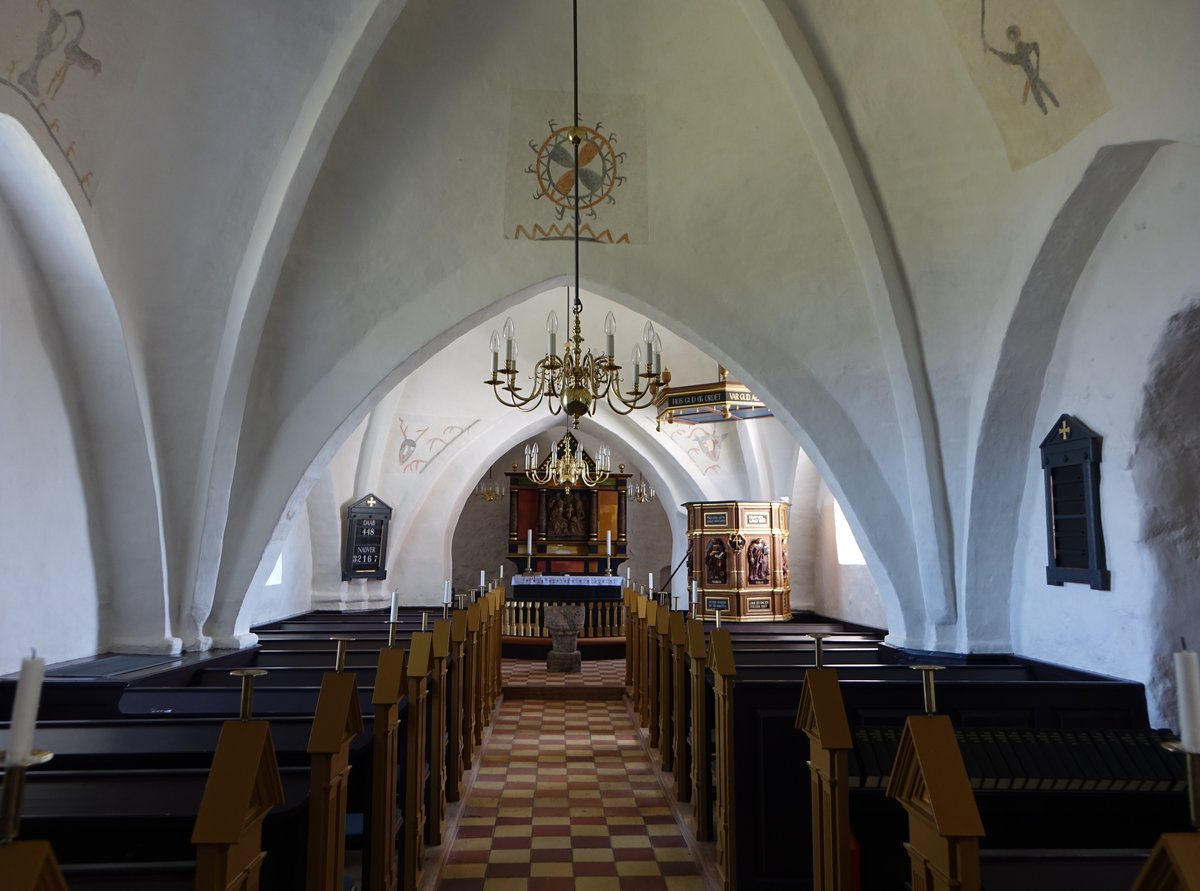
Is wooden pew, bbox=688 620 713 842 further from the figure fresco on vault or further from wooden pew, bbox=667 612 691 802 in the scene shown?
the figure fresco on vault

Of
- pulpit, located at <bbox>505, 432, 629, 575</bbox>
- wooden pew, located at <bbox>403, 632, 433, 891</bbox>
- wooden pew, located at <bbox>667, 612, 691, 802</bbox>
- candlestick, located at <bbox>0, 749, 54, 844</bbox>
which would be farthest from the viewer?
pulpit, located at <bbox>505, 432, 629, 575</bbox>

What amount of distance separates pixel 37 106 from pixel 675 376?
409 inches

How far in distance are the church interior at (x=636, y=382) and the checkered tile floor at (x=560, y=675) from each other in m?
1.69

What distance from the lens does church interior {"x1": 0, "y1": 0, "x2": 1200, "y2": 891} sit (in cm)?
348

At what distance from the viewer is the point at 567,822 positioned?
5656 mm

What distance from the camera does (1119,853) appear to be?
259 centimetres

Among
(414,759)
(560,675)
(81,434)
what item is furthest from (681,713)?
(560,675)

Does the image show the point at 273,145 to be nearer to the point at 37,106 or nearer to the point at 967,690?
the point at 37,106

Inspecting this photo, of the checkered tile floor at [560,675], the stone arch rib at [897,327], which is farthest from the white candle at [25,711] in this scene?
the checkered tile floor at [560,675]

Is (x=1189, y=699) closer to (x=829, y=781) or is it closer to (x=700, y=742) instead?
(x=829, y=781)

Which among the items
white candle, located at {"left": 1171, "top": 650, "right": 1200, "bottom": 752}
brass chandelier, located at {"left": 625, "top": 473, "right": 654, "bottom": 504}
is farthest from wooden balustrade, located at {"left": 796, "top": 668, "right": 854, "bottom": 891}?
brass chandelier, located at {"left": 625, "top": 473, "right": 654, "bottom": 504}

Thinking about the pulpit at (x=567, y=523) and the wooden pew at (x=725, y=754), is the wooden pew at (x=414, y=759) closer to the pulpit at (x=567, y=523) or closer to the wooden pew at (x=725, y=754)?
the wooden pew at (x=725, y=754)

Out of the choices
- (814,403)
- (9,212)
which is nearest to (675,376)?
(814,403)

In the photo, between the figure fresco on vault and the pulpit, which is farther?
the pulpit
